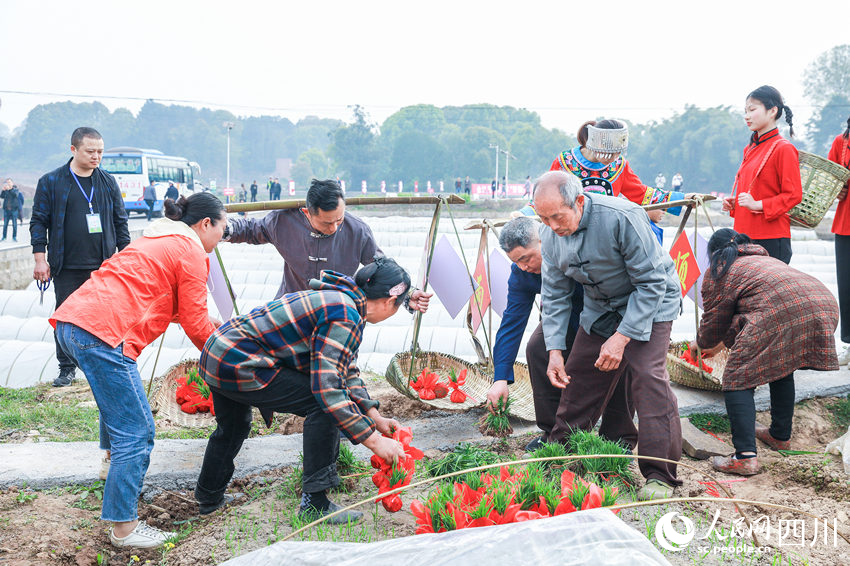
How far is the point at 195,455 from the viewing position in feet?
10.9

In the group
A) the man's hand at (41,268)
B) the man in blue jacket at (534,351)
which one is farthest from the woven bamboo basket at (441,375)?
the man's hand at (41,268)

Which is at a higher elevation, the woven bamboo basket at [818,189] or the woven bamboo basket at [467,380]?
the woven bamboo basket at [818,189]

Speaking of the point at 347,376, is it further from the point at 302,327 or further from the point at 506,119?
the point at 506,119

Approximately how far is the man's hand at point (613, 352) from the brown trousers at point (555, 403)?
52 centimetres

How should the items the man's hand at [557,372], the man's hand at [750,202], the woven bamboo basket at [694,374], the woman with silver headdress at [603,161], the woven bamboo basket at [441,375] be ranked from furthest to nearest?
the woven bamboo basket at [694,374] → the man's hand at [750,202] → the woven bamboo basket at [441,375] → the woman with silver headdress at [603,161] → the man's hand at [557,372]

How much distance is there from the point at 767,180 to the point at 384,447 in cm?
304

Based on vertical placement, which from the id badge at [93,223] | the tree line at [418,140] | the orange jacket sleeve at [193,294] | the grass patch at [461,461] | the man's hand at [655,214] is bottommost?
the grass patch at [461,461]

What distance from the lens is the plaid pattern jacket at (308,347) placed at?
7.52 ft

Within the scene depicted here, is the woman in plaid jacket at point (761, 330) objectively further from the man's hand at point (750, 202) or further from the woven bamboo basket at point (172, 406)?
the woven bamboo basket at point (172, 406)

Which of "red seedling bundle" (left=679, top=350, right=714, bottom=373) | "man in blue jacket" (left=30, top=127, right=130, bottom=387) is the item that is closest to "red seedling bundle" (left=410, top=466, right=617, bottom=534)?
"red seedling bundle" (left=679, top=350, right=714, bottom=373)

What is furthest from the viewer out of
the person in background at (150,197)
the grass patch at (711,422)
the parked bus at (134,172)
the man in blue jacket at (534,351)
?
the parked bus at (134,172)

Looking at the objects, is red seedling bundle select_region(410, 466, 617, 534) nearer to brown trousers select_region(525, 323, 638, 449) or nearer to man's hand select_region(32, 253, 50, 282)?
brown trousers select_region(525, 323, 638, 449)

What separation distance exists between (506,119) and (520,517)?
74421 mm

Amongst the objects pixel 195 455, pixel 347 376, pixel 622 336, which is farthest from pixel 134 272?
pixel 622 336
